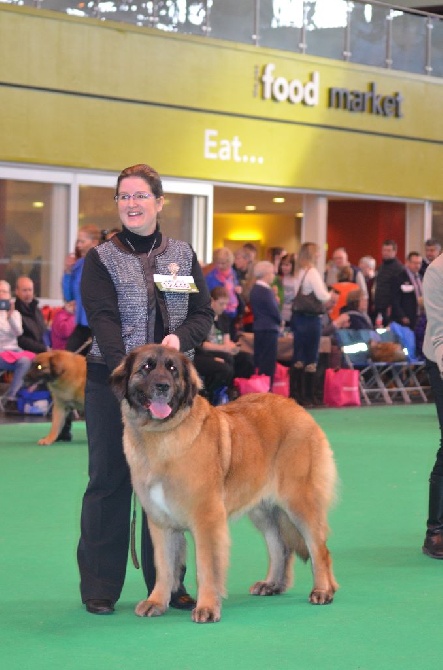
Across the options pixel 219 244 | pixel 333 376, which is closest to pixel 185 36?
pixel 333 376

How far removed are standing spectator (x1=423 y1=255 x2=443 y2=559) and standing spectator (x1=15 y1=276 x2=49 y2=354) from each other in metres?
7.35

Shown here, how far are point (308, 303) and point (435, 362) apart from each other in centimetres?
818

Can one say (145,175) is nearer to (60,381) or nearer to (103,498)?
(103,498)

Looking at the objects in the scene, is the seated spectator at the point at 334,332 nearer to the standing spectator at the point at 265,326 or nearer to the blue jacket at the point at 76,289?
the standing spectator at the point at 265,326

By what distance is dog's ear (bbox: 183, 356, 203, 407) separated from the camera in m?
5.24

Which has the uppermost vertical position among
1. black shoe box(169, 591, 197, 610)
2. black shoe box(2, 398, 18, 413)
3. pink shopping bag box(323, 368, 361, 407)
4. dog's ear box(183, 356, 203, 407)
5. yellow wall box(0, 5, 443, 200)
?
yellow wall box(0, 5, 443, 200)

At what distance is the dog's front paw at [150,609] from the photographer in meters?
5.52

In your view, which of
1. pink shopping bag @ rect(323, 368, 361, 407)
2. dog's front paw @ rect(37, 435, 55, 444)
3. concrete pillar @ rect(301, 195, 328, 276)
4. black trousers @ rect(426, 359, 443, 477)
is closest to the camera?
black trousers @ rect(426, 359, 443, 477)

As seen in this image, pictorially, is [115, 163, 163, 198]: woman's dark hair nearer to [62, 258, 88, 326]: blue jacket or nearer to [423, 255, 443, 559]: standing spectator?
[423, 255, 443, 559]: standing spectator

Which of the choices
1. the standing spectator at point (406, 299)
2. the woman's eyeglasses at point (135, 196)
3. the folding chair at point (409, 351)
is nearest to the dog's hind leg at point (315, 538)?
the woman's eyeglasses at point (135, 196)

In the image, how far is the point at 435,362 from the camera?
7.10 meters

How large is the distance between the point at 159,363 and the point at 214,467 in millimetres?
561

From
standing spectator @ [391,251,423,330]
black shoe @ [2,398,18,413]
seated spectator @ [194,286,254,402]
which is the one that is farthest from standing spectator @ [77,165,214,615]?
standing spectator @ [391,251,423,330]

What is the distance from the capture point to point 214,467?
542 cm
